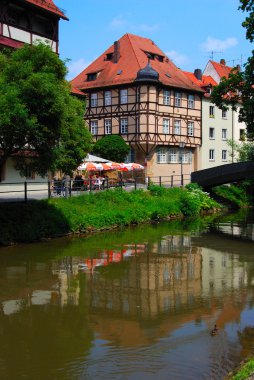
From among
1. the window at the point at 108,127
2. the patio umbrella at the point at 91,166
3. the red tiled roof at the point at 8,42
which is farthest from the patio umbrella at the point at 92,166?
the window at the point at 108,127

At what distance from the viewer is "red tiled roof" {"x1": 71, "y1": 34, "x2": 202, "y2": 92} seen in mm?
46906

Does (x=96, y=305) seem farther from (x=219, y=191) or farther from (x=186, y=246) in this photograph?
(x=219, y=191)

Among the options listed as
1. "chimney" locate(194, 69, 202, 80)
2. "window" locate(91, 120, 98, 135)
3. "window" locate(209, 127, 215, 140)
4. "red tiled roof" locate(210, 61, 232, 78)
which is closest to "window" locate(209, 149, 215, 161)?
"window" locate(209, 127, 215, 140)

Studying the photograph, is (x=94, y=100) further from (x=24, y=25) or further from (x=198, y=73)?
(x=24, y=25)

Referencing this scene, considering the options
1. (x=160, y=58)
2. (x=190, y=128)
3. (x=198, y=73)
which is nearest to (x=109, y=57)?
(x=160, y=58)

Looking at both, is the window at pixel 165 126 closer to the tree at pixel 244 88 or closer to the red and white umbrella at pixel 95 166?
the red and white umbrella at pixel 95 166

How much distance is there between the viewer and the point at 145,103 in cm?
4534

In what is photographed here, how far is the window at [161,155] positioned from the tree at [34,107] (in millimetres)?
28519

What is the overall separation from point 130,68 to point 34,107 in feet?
104

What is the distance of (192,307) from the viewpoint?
1145 cm

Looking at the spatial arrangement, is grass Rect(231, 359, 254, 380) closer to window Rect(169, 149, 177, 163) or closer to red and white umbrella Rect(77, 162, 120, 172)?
red and white umbrella Rect(77, 162, 120, 172)

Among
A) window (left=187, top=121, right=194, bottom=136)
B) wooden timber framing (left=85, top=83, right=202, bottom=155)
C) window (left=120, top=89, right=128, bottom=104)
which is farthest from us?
window (left=187, top=121, right=194, bottom=136)

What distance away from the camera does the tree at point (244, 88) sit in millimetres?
16344

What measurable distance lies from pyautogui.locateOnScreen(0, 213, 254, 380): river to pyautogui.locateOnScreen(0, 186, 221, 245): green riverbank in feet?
3.42
